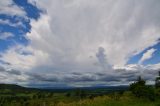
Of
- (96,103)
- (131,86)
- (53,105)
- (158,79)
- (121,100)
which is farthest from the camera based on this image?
(158,79)

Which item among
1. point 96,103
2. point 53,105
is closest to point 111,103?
point 96,103

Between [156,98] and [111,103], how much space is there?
12.6 metres

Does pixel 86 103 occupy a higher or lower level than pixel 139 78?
lower

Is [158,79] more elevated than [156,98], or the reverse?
[158,79]

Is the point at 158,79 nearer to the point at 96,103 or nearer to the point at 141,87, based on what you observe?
the point at 141,87

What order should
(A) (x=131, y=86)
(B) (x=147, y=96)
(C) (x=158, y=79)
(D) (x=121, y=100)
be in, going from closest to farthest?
(D) (x=121, y=100)
(B) (x=147, y=96)
(A) (x=131, y=86)
(C) (x=158, y=79)

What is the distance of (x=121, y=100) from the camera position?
44781 mm

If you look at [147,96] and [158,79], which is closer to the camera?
[147,96]

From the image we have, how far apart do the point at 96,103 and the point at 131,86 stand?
A: 14926 mm

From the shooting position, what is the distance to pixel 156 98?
49.2 meters

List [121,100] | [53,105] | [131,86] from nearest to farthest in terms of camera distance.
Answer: [53,105] < [121,100] < [131,86]

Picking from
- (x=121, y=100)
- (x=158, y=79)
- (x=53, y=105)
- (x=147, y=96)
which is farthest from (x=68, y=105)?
(x=158, y=79)

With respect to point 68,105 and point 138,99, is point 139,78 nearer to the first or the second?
point 138,99

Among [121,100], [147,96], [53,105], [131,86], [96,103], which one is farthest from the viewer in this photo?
[131,86]
